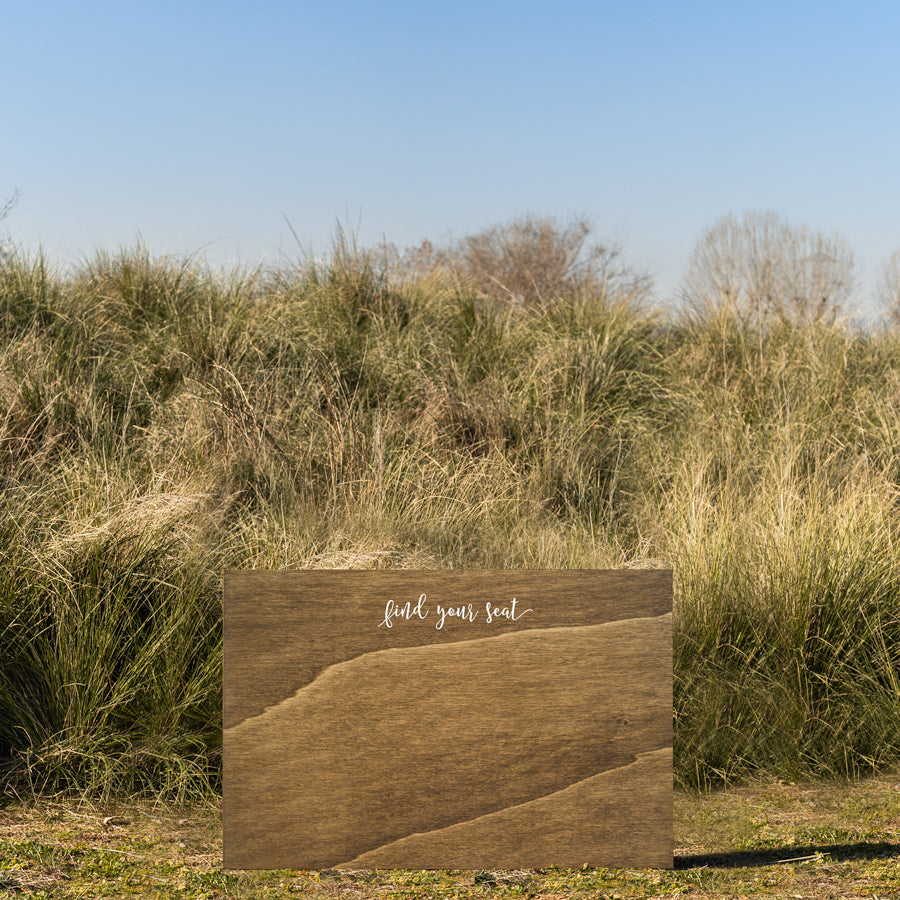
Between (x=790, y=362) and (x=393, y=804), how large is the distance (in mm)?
6916

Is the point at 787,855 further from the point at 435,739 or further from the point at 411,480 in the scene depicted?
the point at 411,480

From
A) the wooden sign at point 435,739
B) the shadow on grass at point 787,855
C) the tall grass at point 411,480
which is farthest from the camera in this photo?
the tall grass at point 411,480

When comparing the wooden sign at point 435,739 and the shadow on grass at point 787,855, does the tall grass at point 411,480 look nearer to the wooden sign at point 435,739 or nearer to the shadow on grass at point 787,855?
the shadow on grass at point 787,855

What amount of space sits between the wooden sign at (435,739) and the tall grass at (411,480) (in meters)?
0.99

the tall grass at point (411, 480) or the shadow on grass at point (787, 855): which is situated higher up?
the tall grass at point (411, 480)

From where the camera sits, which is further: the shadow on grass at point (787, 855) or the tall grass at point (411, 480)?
the tall grass at point (411, 480)

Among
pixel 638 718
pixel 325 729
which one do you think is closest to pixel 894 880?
pixel 638 718

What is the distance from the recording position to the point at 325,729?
2.56 meters

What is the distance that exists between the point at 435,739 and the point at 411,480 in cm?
335

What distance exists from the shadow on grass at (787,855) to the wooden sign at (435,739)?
344mm

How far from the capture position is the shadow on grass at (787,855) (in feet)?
9.30

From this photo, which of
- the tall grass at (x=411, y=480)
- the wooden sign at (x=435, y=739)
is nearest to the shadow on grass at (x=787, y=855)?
the wooden sign at (x=435, y=739)

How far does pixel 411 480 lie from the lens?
19.2ft

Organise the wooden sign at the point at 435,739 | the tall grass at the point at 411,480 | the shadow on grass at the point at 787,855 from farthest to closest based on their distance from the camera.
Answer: the tall grass at the point at 411,480, the shadow on grass at the point at 787,855, the wooden sign at the point at 435,739
